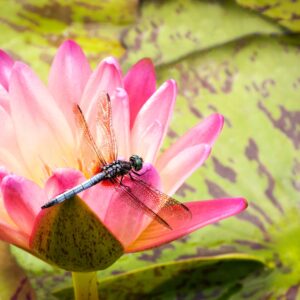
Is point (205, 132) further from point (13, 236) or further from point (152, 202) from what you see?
point (13, 236)

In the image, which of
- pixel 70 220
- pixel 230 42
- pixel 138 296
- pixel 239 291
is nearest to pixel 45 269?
pixel 138 296

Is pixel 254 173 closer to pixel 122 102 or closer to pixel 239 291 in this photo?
pixel 239 291

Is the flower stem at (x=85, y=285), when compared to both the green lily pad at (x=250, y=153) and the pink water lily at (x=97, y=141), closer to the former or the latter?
the pink water lily at (x=97, y=141)

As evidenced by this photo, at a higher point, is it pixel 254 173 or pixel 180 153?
pixel 180 153

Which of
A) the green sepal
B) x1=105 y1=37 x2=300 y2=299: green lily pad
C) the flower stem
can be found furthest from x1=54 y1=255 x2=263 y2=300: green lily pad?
the green sepal

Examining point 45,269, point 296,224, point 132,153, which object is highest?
point 132,153

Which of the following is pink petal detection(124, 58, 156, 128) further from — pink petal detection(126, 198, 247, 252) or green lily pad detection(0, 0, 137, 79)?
green lily pad detection(0, 0, 137, 79)

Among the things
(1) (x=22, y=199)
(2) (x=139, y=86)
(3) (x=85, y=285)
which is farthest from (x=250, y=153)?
(1) (x=22, y=199)
